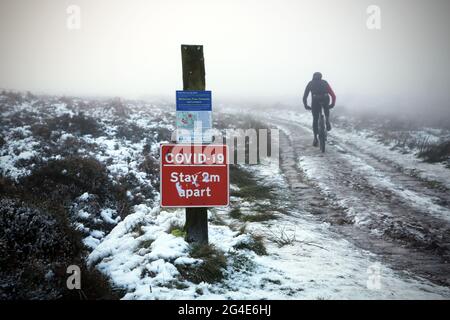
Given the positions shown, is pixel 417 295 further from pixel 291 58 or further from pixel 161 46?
pixel 161 46

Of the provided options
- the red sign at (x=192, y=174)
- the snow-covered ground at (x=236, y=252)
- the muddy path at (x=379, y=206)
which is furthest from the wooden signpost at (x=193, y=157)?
the muddy path at (x=379, y=206)

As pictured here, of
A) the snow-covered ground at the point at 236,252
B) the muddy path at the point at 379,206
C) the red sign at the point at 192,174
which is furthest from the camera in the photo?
the muddy path at the point at 379,206

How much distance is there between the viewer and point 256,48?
98.9 meters

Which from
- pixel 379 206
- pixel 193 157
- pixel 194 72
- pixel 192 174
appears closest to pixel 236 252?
pixel 192 174

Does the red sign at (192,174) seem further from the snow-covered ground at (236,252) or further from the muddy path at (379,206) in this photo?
the muddy path at (379,206)

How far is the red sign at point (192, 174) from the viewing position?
13.3ft

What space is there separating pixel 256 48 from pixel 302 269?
102m

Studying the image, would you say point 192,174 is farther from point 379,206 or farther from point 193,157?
point 379,206

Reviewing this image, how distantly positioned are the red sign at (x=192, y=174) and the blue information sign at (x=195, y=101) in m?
0.48

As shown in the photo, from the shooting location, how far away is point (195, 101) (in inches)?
161

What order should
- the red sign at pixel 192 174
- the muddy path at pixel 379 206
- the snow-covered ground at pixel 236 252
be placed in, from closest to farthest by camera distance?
the snow-covered ground at pixel 236 252 → the red sign at pixel 192 174 → the muddy path at pixel 379 206

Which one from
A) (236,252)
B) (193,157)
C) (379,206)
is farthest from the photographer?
(379,206)

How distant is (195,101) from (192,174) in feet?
3.10

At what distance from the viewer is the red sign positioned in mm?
4047
